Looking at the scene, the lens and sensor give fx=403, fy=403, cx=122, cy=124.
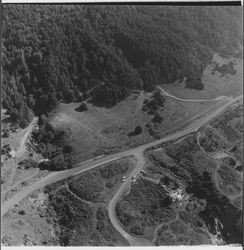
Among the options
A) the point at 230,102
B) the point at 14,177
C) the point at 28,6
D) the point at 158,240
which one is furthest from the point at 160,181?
the point at 28,6

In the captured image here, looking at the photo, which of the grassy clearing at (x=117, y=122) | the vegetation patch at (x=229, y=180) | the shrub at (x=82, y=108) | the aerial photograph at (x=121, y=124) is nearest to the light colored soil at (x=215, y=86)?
the aerial photograph at (x=121, y=124)

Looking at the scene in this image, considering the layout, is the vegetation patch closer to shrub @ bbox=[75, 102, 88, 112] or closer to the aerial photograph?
the aerial photograph

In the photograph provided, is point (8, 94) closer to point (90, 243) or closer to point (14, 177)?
point (14, 177)

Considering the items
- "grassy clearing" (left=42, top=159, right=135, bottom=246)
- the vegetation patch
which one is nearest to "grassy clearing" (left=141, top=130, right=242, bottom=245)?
the vegetation patch

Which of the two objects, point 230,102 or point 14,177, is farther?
point 230,102

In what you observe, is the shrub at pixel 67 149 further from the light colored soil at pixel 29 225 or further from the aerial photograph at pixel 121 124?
the light colored soil at pixel 29 225

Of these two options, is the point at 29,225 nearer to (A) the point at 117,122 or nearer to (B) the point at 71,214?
(B) the point at 71,214

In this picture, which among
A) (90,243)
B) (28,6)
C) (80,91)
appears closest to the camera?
(90,243)
